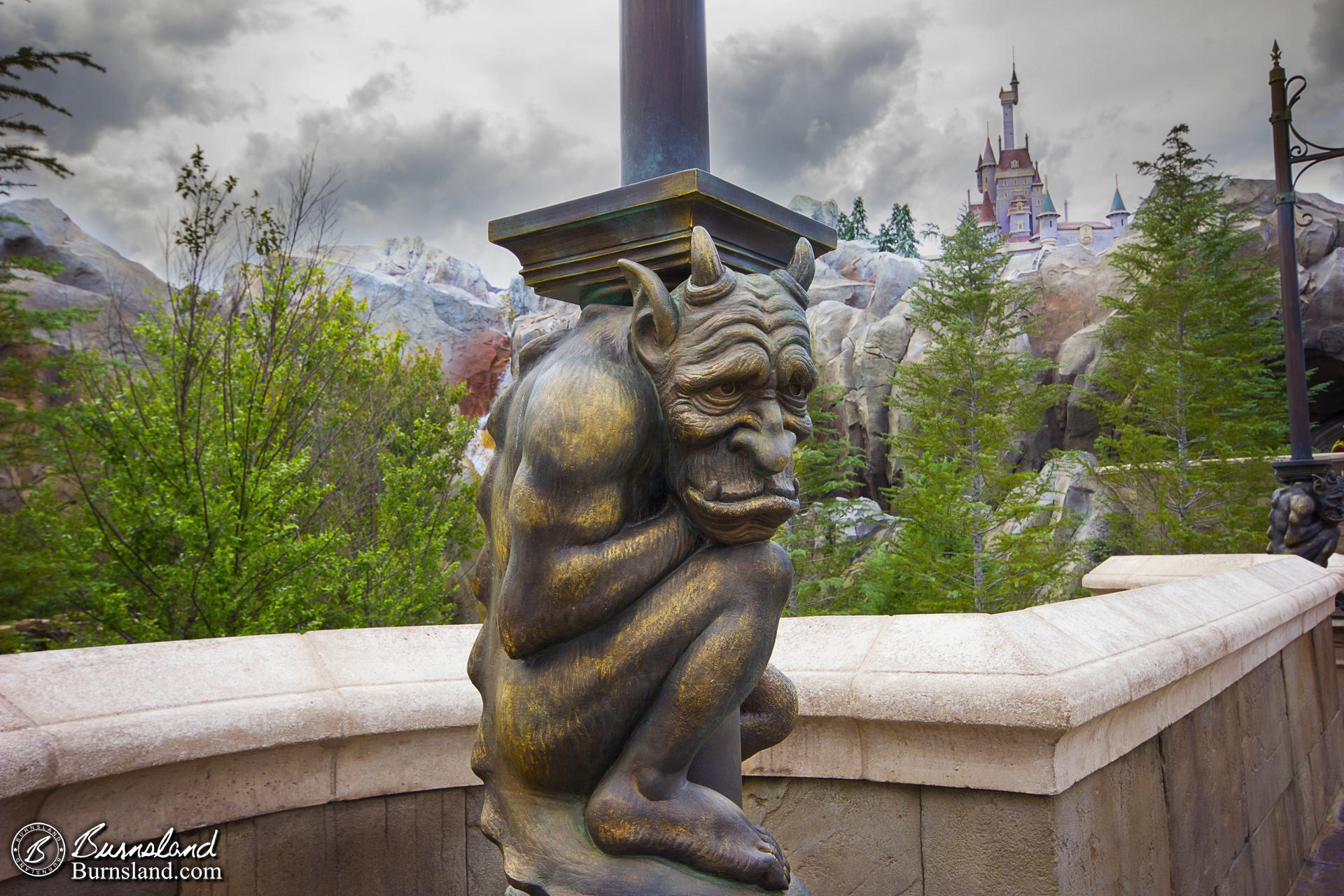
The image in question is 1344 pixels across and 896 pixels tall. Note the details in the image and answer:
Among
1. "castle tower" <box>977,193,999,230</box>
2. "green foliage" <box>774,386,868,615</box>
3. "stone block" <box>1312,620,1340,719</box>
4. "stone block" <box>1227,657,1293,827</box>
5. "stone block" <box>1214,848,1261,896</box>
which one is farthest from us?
"castle tower" <box>977,193,999,230</box>

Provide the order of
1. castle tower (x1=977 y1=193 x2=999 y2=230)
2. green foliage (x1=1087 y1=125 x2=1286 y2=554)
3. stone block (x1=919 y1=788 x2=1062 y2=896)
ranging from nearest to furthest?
1. stone block (x1=919 y1=788 x2=1062 y2=896)
2. green foliage (x1=1087 y1=125 x2=1286 y2=554)
3. castle tower (x1=977 y1=193 x2=999 y2=230)

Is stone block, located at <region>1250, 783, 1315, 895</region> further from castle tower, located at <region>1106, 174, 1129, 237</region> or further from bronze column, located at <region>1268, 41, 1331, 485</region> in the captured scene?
castle tower, located at <region>1106, 174, 1129, 237</region>

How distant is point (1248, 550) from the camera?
1597 cm

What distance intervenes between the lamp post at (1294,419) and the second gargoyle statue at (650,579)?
7369mm

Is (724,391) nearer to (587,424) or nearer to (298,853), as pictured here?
(587,424)

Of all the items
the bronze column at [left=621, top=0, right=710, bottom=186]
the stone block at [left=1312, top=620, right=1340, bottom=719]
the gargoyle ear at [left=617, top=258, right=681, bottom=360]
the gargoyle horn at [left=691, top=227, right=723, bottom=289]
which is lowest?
the stone block at [left=1312, top=620, right=1340, bottom=719]

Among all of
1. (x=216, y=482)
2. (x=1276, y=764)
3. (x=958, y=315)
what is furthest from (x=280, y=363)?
(x=958, y=315)

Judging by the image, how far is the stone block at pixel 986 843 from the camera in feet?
7.02

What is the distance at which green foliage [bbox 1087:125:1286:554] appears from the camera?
54.6 feet

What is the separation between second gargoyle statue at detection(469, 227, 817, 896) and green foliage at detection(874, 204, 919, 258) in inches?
2258

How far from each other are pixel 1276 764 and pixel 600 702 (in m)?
3.71

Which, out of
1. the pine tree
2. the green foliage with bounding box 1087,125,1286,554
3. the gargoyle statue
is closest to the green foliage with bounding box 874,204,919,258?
the pine tree

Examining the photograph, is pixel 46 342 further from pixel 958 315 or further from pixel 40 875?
pixel 958 315

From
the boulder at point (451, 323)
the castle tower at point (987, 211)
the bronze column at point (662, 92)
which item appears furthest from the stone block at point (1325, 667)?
the castle tower at point (987, 211)
